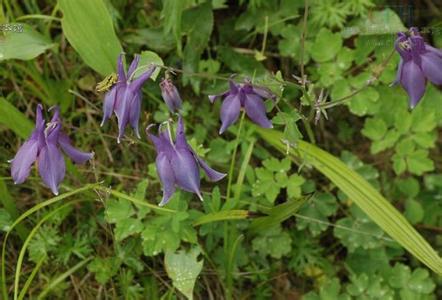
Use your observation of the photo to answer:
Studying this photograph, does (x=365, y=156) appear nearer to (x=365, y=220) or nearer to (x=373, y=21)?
(x=365, y=220)

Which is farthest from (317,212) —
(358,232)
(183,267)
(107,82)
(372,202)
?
(107,82)

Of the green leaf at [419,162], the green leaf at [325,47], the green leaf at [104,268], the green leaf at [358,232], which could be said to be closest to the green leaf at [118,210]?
the green leaf at [104,268]

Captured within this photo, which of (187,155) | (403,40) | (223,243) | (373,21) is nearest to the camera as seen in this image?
Result: (187,155)

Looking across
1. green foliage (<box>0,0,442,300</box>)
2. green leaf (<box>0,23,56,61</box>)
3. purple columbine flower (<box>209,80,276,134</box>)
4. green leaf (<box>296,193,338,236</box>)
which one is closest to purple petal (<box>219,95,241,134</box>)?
purple columbine flower (<box>209,80,276,134</box>)

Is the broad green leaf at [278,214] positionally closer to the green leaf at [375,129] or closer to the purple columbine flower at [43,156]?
the green leaf at [375,129]

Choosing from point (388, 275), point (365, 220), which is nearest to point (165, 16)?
point (365, 220)

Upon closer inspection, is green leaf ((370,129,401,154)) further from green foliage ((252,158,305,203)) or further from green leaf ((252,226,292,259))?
green leaf ((252,226,292,259))

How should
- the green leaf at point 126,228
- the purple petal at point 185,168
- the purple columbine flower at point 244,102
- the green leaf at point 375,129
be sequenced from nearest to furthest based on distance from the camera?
the purple petal at point 185,168 → the purple columbine flower at point 244,102 → the green leaf at point 126,228 → the green leaf at point 375,129
